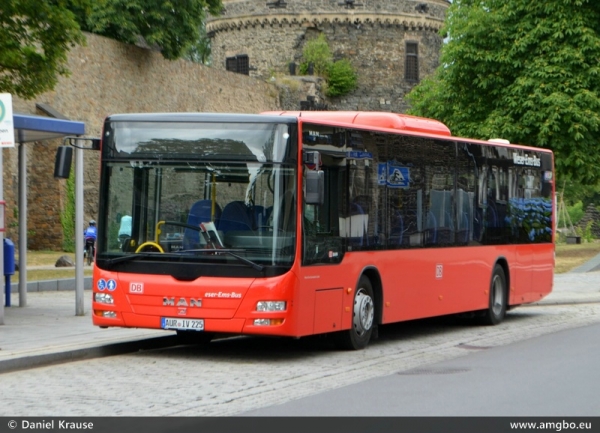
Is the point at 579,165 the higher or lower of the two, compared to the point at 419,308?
higher

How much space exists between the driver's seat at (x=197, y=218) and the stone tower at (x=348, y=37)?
199 ft

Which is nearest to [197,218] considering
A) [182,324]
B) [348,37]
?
[182,324]

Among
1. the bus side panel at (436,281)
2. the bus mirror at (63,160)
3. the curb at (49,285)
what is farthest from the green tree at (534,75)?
the bus mirror at (63,160)

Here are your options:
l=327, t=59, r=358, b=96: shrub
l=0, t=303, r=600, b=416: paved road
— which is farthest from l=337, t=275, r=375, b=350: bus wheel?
l=327, t=59, r=358, b=96: shrub

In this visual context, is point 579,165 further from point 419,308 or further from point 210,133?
point 210,133

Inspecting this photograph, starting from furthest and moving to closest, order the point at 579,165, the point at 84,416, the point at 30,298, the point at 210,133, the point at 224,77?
the point at 224,77
the point at 579,165
the point at 30,298
the point at 210,133
the point at 84,416

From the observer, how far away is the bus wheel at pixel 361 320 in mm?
14555

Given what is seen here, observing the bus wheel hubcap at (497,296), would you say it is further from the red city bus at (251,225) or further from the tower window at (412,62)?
the tower window at (412,62)

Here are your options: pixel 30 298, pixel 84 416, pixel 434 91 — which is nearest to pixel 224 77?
pixel 434 91

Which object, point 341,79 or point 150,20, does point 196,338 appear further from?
point 341,79

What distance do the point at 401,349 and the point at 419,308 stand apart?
114 cm

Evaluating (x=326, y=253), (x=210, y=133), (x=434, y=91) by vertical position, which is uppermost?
(x=434, y=91)

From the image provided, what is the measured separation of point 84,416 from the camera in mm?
9367

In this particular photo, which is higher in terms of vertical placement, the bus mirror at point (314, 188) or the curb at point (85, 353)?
the bus mirror at point (314, 188)
